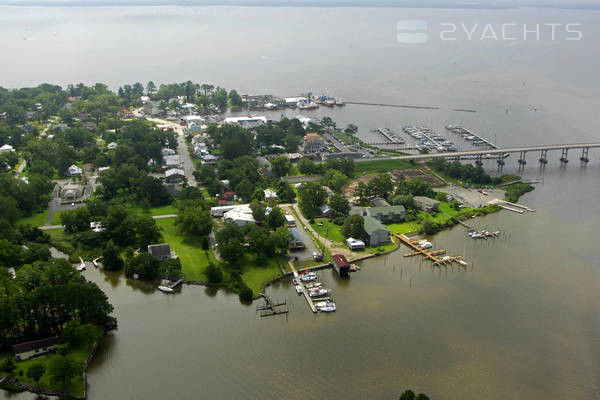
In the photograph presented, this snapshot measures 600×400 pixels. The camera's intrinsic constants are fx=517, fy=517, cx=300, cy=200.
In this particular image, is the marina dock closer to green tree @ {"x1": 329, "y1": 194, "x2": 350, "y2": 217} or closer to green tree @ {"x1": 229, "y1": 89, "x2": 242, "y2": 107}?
green tree @ {"x1": 329, "y1": 194, "x2": 350, "y2": 217}

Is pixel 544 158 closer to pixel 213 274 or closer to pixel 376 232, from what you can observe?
pixel 376 232

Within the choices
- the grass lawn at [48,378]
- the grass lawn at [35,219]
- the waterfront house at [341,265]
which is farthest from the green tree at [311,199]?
the grass lawn at [48,378]

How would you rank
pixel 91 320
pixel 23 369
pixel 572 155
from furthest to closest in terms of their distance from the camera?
1. pixel 572 155
2. pixel 91 320
3. pixel 23 369

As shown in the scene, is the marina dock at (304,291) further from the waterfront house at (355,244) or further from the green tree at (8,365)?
the green tree at (8,365)

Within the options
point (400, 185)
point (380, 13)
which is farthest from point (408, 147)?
point (380, 13)

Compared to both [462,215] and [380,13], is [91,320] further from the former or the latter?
[380,13]

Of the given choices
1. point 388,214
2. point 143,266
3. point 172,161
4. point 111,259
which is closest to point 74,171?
point 172,161
